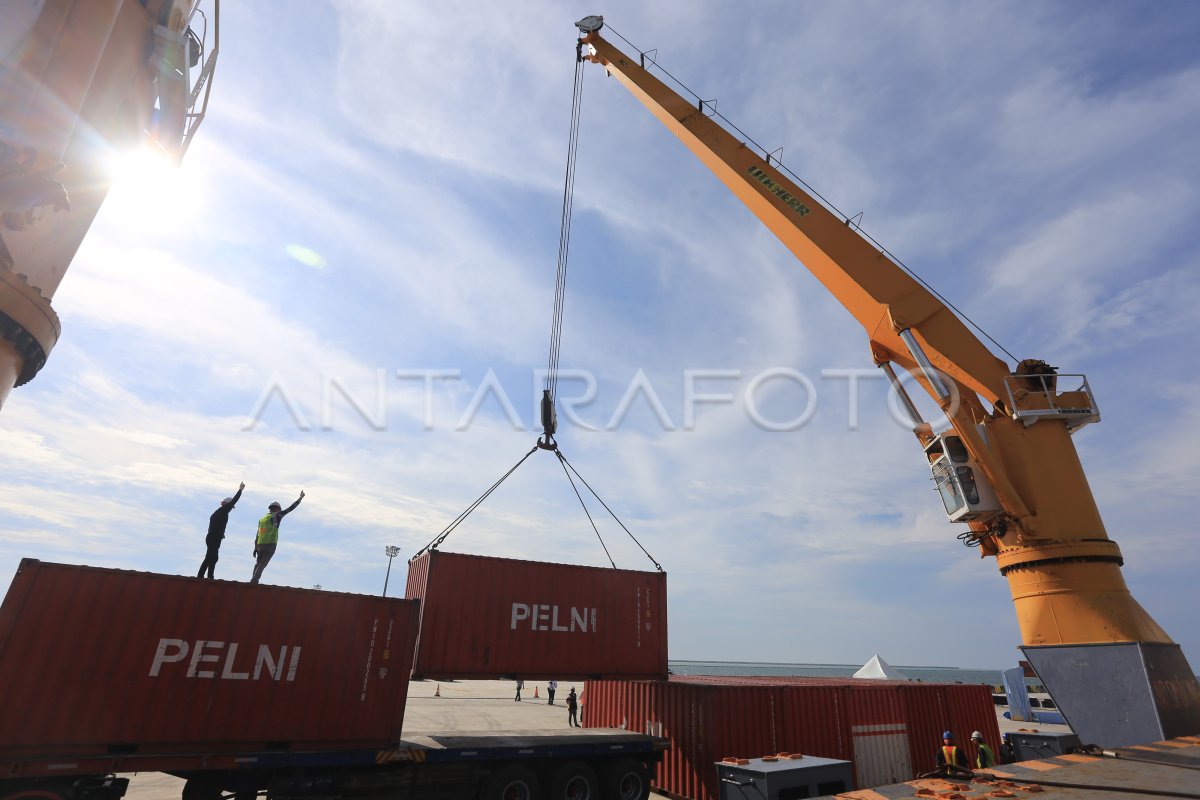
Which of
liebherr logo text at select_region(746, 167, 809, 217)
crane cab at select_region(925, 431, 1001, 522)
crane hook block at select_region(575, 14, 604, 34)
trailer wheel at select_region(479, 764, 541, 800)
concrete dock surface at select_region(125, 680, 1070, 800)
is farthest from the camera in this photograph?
crane hook block at select_region(575, 14, 604, 34)

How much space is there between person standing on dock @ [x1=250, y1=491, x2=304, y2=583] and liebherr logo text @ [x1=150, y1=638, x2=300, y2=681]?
7.83 ft

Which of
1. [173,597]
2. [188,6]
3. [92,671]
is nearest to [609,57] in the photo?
[188,6]

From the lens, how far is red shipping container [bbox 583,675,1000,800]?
13.3 m

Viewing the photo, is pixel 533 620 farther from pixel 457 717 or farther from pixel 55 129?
pixel 457 717

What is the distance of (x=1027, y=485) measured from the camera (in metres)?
11.0

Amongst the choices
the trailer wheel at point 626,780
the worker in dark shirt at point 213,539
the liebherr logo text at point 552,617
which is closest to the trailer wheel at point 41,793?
the worker in dark shirt at point 213,539

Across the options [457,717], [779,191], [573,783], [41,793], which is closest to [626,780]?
[573,783]

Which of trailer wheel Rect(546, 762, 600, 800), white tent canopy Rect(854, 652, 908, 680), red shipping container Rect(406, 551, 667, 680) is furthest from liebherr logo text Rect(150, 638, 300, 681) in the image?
white tent canopy Rect(854, 652, 908, 680)

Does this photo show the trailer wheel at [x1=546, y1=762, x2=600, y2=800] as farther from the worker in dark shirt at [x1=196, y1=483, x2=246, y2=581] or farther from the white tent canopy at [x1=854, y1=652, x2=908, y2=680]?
the white tent canopy at [x1=854, y1=652, x2=908, y2=680]

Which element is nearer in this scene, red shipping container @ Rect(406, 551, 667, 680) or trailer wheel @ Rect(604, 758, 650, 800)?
red shipping container @ Rect(406, 551, 667, 680)

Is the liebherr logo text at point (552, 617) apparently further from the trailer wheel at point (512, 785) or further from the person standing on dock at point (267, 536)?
the person standing on dock at point (267, 536)

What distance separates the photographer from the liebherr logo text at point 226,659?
28.7 feet

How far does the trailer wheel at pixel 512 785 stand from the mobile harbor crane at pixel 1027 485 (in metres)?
9.35

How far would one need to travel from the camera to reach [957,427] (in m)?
11.6
